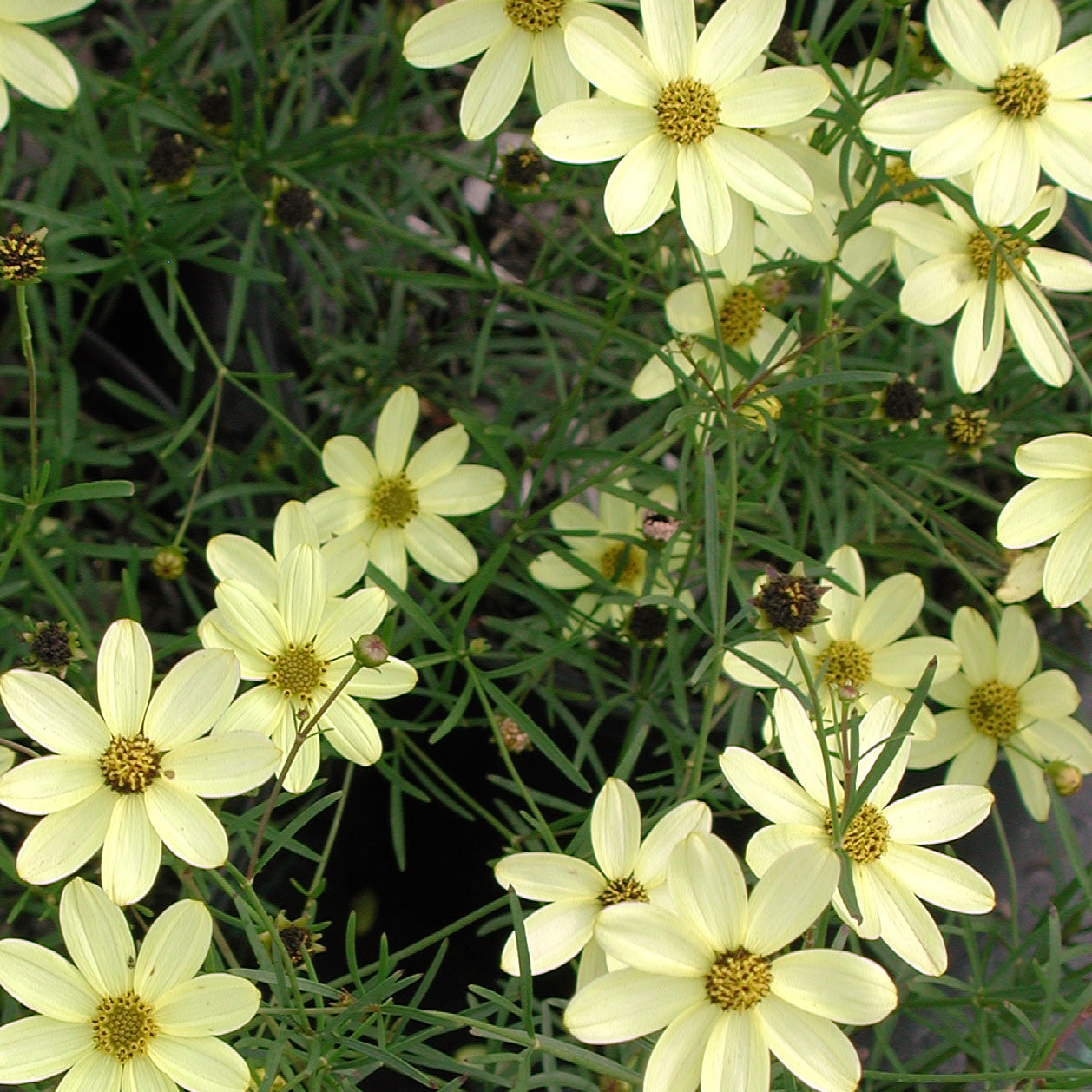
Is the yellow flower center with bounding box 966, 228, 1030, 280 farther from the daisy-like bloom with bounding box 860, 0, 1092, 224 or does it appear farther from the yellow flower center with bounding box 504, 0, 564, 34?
the yellow flower center with bounding box 504, 0, 564, 34

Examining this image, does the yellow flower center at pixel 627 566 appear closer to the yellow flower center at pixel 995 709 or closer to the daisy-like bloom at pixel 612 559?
the daisy-like bloom at pixel 612 559

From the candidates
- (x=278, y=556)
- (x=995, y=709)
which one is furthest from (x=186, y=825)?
(x=995, y=709)

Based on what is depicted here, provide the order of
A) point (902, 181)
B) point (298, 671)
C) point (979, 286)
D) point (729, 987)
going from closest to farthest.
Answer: point (729, 987) → point (298, 671) → point (979, 286) → point (902, 181)

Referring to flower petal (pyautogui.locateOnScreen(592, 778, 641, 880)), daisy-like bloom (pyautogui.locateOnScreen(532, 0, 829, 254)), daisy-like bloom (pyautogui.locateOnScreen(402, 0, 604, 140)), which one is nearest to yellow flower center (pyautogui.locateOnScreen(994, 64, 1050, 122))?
daisy-like bloom (pyautogui.locateOnScreen(532, 0, 829, 254))

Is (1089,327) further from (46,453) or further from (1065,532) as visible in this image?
(46,453)

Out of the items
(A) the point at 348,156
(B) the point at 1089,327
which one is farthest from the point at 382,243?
(B) the point at 1089,327

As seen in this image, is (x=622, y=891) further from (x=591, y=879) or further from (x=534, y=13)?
(x=534, y=13)
